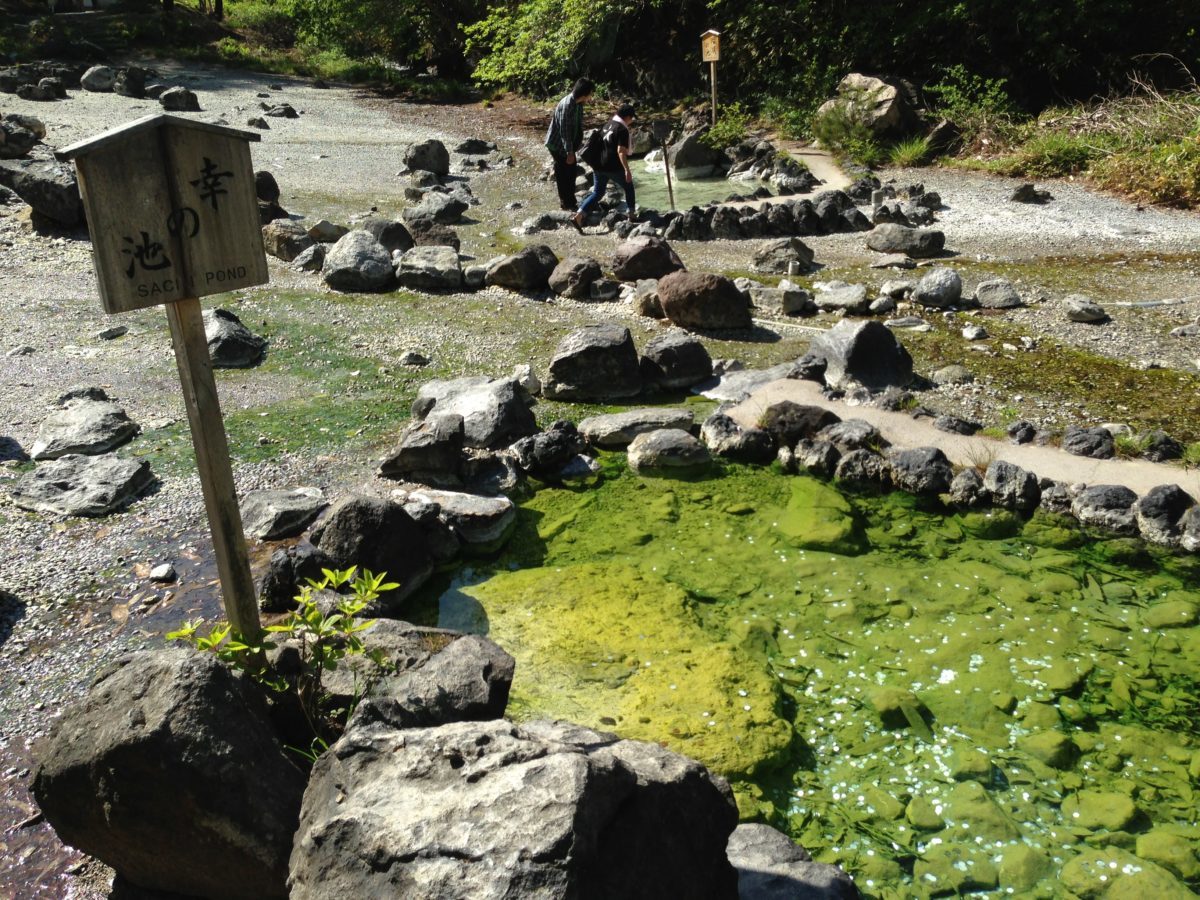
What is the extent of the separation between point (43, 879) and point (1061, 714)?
4.05 metres

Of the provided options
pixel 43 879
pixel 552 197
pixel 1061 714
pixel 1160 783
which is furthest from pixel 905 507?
pixel 552 197

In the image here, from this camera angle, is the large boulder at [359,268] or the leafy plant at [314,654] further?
the large boulder at [359,268]

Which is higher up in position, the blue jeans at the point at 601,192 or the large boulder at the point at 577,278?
the blue jeans at the point at 601,192

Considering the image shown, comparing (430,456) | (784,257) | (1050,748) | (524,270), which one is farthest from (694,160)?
(1050,748)

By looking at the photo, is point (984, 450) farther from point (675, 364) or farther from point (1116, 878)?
point (1116, 878)

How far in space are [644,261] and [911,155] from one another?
7.11 meters

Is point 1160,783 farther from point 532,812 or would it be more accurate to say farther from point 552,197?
point 552,197

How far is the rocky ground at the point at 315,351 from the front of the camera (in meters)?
4.87

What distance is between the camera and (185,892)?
3.31 metres

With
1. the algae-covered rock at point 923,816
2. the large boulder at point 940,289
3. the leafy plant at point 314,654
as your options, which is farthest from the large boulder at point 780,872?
the large boulder at point 940,289

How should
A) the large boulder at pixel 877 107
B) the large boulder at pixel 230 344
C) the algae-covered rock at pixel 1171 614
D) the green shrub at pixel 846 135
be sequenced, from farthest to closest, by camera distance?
the large boulder at pixel 877 107
the green shrub at pixel 846 135
the large boulder at pixel 230 344
the algae-covered rock at pixel 1171 614

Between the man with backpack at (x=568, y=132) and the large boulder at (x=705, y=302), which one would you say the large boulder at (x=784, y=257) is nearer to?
the large boulder at (x=705, y=302)

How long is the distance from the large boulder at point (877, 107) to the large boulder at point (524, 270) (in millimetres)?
8172

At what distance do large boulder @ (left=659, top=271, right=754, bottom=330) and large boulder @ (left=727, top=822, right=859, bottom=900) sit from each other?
5959 millimetres
